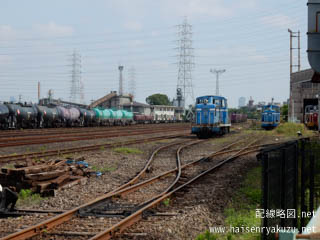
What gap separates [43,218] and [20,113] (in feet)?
94.1

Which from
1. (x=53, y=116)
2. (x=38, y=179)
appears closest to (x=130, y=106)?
(x=53, y=116)

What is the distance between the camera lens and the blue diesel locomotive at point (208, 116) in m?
27.5

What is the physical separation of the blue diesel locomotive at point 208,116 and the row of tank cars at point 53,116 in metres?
15.0

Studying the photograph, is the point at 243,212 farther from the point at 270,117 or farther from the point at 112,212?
the point at 270,117

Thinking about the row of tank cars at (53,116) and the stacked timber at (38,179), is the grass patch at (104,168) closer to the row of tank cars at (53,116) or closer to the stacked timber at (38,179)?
the stacked timber at (38,179)

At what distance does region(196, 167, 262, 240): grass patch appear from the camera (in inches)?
234

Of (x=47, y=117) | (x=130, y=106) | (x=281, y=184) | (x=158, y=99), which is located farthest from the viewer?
(x=158, y=99)

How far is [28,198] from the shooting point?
8.52m

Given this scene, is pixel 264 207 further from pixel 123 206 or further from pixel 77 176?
pixel 77 176

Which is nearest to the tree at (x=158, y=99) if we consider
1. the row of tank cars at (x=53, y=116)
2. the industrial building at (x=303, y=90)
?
the row of tank cars at (x=53, y=116)

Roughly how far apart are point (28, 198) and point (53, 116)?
31963mm

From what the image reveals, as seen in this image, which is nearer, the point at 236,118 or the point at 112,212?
the point at 112,212

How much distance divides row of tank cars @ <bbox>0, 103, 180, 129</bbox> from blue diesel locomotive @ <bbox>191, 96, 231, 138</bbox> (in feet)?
49.3

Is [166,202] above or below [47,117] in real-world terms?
below
